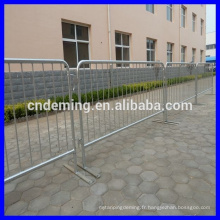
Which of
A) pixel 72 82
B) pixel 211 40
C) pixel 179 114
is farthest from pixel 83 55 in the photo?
pixel 211 40

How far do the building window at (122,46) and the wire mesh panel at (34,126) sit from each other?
4.70 metres

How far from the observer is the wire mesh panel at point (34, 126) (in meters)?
2.44

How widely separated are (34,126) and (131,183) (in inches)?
135

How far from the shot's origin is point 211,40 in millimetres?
54656

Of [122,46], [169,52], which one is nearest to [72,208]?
[122,46]

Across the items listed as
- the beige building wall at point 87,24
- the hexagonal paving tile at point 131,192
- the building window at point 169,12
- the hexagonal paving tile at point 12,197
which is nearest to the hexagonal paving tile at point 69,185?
the hexagonal paving tile at point 12,197

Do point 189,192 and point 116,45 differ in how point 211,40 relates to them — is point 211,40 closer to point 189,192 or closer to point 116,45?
point 116,45

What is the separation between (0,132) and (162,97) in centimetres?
382

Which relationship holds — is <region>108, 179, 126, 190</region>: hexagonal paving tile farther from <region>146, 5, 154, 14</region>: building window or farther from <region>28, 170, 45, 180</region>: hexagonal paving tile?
<region>146, 5, 154, 14</region>: building window

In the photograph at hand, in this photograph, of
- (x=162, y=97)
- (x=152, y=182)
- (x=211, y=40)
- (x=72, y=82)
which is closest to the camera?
(x=152, y=182)

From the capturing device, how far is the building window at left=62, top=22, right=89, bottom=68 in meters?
7.98

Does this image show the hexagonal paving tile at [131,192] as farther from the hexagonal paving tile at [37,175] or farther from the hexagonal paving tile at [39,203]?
the hexagonal paving tile at [37,175]

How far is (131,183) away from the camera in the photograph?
7.99 ft

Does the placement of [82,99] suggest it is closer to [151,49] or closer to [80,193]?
[80,193]
